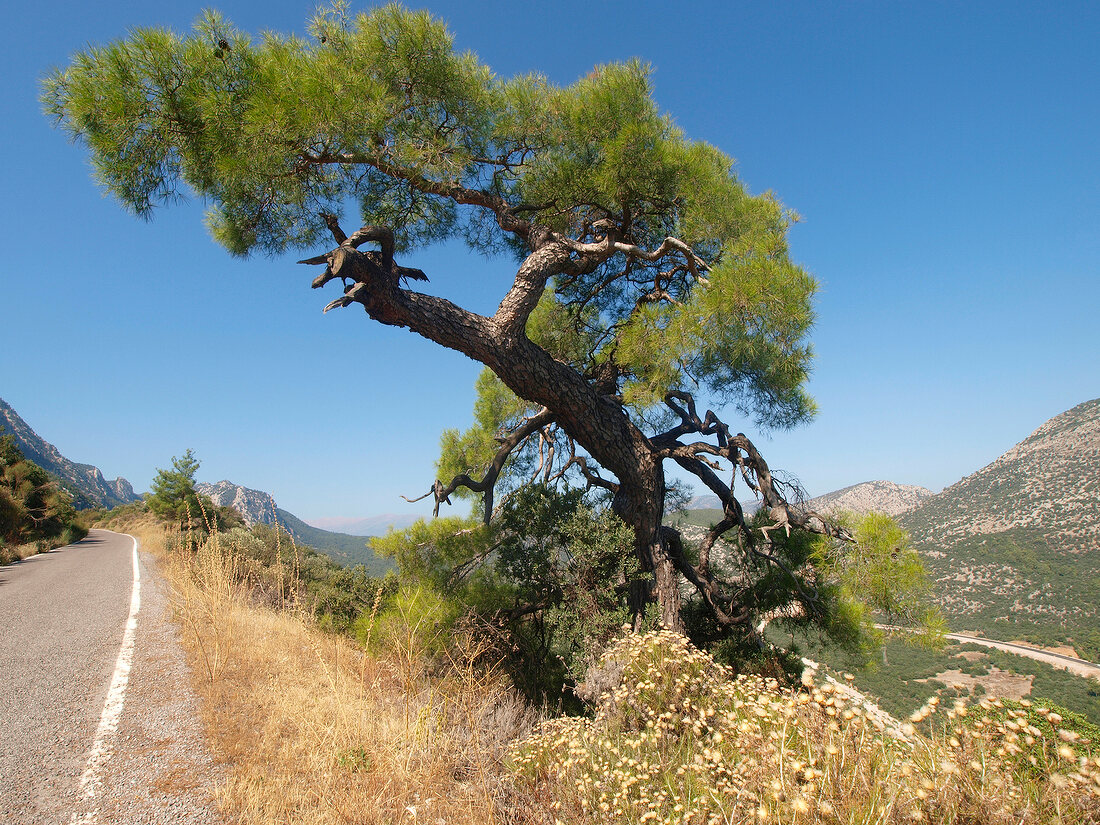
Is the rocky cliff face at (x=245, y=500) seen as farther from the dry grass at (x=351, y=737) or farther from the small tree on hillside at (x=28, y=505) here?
the small tree on hillside at (x=28, y=505)

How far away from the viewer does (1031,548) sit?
100 feet

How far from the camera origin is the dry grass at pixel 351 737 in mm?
2094

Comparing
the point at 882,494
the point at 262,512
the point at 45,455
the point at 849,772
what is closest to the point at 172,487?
the point at 262,512

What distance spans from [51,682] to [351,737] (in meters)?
2.66

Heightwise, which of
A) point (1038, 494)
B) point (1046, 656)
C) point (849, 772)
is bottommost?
point (1046, 656)

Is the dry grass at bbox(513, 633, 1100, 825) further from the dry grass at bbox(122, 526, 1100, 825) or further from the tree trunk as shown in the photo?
the tree trunk

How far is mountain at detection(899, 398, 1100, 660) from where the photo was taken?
27641 mm

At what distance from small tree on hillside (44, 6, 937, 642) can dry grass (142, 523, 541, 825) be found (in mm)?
1610

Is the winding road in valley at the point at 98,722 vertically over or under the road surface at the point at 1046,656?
over

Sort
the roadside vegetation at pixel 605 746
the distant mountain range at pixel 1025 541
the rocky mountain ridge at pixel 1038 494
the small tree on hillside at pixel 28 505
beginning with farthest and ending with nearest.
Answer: the rocky mountain ridge at pixel 1038 494
the distant mountain range at pixel 1025 541
the small tree on hillside at pixel 28 505
the roadside vegetation at pixel 605 746

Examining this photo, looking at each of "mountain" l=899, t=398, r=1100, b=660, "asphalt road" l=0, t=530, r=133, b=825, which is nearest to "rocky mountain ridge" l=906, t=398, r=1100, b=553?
"mountain" l=899, t=398, r=1100, b=660

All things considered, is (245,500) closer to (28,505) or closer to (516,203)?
(28,505)

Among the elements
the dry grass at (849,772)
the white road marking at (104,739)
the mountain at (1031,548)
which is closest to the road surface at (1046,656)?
the mountain at (1031,548)

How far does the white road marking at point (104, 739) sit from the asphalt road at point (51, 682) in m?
0.03
